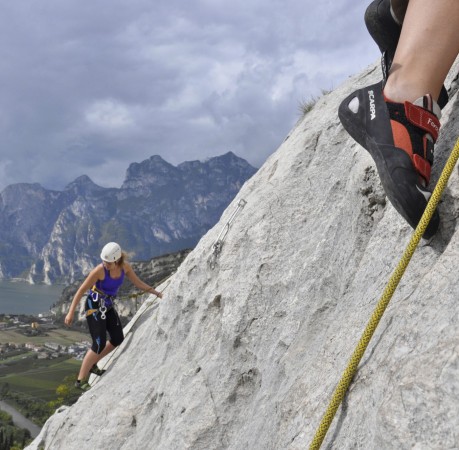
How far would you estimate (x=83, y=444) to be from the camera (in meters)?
8.33

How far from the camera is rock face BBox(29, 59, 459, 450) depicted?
273 centimetres

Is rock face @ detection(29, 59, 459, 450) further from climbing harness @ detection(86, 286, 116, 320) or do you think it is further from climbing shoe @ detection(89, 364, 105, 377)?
climbing harness @ detection(86, 286, 116, 320)

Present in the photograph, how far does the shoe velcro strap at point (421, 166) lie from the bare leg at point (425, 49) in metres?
0.54

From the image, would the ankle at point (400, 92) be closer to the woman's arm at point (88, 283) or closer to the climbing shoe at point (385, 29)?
the climbing shoe at point (385, 29)

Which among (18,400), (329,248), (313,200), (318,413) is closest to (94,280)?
(313,200)

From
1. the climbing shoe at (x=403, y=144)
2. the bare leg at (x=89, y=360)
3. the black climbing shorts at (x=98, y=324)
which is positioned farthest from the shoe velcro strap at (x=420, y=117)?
the bare leg at (x=89, y=360)

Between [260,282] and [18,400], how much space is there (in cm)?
12376

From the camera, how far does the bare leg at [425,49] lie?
3.35 m

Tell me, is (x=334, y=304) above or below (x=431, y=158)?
below

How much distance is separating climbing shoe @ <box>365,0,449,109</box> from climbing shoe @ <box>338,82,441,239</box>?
810mm

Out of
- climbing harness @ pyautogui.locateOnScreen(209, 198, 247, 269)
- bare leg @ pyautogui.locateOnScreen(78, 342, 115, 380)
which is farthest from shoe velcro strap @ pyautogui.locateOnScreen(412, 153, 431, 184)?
bare leg @ pyautogui.locateOnScreen(78, 342, 115, 380)

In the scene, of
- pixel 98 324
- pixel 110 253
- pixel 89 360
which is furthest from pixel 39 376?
pixel 110 253

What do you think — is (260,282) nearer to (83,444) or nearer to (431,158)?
(431,158)

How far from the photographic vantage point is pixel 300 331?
5230mm
